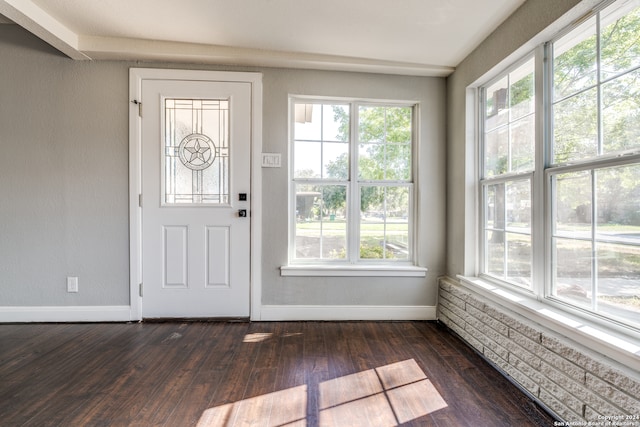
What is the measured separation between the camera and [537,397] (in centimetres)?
157

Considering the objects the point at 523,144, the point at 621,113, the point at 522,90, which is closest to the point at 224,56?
the point at 522,90

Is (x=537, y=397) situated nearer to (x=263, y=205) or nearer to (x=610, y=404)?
(x=610, y=404)

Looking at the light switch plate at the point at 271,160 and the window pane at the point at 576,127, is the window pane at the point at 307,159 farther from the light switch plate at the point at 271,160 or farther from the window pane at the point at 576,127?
the window pane at the point at 576,127

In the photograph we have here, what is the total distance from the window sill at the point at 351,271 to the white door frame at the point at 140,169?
33cm

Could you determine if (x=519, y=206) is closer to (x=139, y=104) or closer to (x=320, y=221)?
(x=320, y=221)

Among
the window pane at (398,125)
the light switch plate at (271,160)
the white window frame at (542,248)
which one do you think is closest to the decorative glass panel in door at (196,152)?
the light switch plate at (271,160)

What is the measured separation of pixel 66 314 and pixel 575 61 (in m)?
4.14

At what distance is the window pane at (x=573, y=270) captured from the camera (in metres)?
1.51

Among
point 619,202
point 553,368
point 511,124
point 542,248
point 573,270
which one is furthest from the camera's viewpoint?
point 511,124

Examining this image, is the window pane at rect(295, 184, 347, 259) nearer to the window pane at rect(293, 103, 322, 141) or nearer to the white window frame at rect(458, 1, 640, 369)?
the window pane at rect(293, 103, 322, 141)

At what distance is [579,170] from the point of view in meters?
1.54

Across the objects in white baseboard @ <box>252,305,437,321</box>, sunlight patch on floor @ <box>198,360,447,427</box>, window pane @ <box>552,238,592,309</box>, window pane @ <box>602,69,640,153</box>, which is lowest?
sunlight patch on floor @ <box>198,360,447,427</box>

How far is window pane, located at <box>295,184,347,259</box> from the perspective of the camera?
277 cm

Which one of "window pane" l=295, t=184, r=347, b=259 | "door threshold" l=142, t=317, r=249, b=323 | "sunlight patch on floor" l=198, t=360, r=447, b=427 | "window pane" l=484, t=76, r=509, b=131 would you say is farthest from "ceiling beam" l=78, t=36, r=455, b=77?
"sunlight patch on floor" l=198, t=360, r=447, b=427
